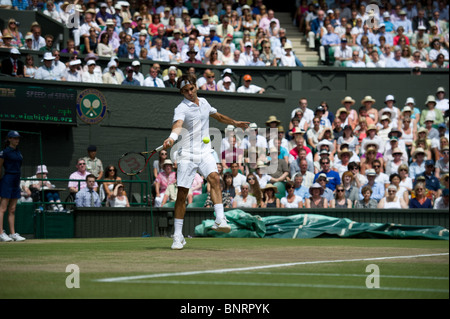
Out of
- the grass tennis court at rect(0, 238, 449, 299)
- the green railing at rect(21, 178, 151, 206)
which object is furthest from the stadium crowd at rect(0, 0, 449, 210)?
the grass tennis court at rect(0, 238, 449, 299)

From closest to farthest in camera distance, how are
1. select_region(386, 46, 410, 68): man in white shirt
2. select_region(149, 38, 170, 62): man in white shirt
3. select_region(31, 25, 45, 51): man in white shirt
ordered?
select_region(31, 25, 45, 51): man in white shirt → select_region(149, 38, 170, 62): man in white shirt → select_region(386, 46, 410, 68): man in white shirt

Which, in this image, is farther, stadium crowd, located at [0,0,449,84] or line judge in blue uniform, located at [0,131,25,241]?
stadium crowd, located at [0,0,449,84]

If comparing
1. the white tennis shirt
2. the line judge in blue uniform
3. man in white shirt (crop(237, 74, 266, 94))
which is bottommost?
the line judge in blue uniform

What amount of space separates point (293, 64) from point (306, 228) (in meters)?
9.91

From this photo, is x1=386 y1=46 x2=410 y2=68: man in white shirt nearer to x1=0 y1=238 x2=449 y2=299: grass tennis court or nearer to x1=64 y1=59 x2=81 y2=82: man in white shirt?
x1=64 y1=59 x2=81 y2=82: man in white shirt

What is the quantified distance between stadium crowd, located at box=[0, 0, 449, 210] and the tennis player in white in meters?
6.03

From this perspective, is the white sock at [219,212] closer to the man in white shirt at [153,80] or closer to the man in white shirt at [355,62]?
the man in white shirt at [153,80]

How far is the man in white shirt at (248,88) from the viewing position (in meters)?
22.7

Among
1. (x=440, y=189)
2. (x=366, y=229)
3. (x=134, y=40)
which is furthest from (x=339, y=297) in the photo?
(x=134, y=40)

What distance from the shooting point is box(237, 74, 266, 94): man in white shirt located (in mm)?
22656

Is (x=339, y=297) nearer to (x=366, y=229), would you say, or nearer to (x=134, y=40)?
(x=366, y=229)

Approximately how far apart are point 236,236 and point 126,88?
7181mm

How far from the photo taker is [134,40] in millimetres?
22703

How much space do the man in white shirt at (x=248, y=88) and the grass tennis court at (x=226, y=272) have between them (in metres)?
12.1
